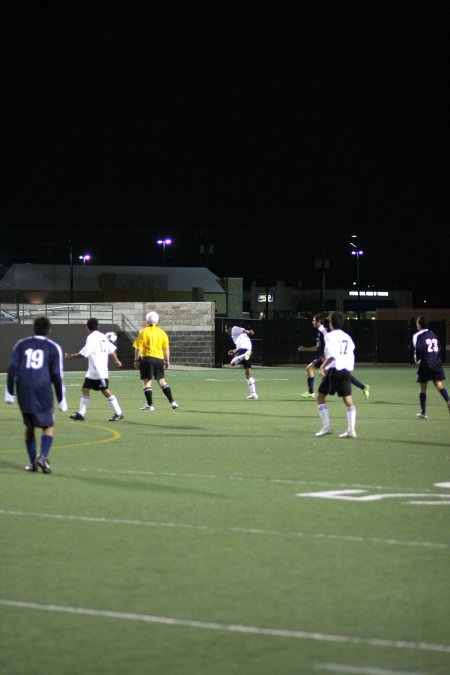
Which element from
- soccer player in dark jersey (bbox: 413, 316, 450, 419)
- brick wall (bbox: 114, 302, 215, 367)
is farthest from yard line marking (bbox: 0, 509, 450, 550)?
brick wall (bbox: 114, 302, 215, 367)

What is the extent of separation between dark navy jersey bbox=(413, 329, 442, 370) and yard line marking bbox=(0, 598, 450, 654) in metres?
16.2

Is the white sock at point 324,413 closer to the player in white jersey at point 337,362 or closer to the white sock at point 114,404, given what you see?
the player in white jersey at point 337,362

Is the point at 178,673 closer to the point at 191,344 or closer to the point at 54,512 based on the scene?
the point at 54,512

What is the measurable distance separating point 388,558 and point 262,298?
156877 mm

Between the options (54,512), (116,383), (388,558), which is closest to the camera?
(388,558)

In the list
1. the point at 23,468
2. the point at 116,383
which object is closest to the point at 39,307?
the point at 116,383

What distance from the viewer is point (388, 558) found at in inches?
353

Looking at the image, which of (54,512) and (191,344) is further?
(191,344)

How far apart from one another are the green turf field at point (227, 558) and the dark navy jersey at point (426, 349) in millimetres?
4311

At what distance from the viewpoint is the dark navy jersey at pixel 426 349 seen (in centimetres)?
2283

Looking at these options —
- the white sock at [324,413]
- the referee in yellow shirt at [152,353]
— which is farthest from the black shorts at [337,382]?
the referee in yellow shirt at [152,353]

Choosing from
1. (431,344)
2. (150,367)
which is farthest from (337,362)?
(150,367)

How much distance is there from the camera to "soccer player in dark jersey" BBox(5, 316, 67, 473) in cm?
1405

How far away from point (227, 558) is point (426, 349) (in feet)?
47.6
